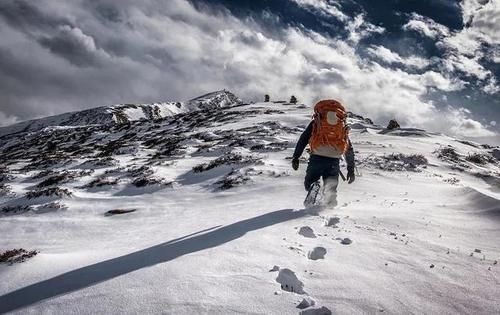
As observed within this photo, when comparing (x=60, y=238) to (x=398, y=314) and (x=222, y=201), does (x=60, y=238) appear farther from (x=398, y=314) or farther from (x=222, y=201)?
(x=398, y=314)

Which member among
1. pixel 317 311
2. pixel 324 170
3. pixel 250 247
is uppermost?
pixel 324 170

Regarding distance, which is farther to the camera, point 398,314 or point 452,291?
point 452,291

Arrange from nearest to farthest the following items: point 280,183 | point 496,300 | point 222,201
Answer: point 496,300
point 222,201
point 280,183

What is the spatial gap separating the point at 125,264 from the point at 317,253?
279 centimetres

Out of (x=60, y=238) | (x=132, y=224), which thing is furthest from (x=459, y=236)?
(x=60, y=238)

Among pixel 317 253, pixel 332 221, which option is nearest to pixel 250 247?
pixel 317 253

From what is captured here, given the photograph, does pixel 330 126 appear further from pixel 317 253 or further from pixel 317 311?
pixel 317 311

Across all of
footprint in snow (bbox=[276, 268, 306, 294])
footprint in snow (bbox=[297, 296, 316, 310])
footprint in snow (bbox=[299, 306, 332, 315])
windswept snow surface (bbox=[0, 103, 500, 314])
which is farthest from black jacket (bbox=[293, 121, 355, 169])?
footprint in snow (bbox=[299, 306, 332, 315])

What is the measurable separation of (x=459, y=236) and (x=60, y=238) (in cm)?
798

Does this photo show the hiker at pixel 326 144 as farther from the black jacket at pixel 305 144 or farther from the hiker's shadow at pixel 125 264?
the hiker's shadow at pixel 125 264

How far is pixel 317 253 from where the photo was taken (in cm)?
559

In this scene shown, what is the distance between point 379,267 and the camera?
198 inches

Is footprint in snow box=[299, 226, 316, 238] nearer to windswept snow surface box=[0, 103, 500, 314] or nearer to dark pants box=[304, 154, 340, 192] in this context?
windswept snow surface box=[0, 103, 500, 314]

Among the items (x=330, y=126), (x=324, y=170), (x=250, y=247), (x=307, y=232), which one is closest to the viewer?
(x=250, y=247)
